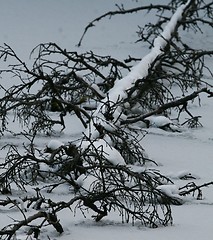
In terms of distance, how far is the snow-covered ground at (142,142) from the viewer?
3434 millimetres

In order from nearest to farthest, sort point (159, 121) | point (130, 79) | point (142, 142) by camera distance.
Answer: point (142, 142), point (159, 121), point (130, 79)

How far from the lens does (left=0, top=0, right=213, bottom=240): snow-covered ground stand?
11.3ft

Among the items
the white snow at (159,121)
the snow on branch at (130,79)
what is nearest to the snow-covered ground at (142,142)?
the white snow at (159,121)

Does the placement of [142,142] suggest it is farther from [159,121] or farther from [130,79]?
[130,79]

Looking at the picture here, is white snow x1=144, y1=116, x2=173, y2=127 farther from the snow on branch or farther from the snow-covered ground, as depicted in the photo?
the snow on branch

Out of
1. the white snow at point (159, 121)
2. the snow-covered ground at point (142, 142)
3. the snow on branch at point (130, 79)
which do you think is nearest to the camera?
the snow-covered ground at point (142, 142)

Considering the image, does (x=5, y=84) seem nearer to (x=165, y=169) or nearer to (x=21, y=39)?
(x=21, y=39)

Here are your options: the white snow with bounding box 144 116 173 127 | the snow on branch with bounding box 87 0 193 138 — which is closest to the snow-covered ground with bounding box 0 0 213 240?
the white snow with bounding box 144 116 173 127

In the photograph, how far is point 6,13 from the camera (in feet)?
37.9

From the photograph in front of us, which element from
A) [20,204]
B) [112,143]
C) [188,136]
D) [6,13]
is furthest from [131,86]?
[6,13]

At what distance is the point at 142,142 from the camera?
5812mm

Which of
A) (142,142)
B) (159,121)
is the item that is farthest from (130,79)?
(142,142)

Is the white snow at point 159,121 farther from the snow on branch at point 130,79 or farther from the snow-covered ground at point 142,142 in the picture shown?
the snow on branch at point 130,79

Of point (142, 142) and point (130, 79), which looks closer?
point (142, 142)
